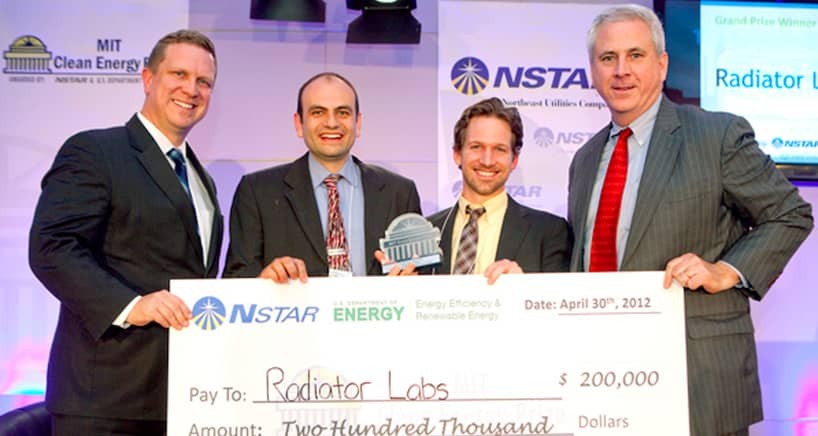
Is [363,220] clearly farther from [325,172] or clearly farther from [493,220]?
[493,220]

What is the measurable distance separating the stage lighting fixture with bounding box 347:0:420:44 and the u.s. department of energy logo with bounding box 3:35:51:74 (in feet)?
6.51

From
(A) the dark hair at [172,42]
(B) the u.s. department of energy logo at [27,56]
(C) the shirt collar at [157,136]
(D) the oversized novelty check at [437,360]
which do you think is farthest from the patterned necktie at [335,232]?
(B) the u.s. department of energy logo at [27,56]

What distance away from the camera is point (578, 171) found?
10.6 ft

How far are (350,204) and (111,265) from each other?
94cm

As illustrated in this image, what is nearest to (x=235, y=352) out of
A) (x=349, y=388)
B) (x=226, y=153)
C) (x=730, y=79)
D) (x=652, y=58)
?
(x=349, y=388)

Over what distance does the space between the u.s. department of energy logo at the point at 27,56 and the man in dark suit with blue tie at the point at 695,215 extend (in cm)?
370

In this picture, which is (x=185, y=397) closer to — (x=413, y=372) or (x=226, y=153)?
(x=413, y=372)

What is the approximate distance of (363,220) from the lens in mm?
3170

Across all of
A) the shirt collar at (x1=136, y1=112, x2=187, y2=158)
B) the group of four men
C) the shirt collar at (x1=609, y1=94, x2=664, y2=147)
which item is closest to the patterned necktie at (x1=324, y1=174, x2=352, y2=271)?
the group of four men

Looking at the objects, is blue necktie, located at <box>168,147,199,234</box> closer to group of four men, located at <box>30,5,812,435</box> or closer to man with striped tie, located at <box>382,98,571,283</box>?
group of four men, located at <box>30,5,812,435</box>

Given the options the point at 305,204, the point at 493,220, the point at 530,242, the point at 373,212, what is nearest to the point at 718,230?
the point at 530,242

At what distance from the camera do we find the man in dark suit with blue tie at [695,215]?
2605 millimetres

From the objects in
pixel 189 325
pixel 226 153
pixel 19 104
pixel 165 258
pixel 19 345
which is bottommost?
pixel 19 345

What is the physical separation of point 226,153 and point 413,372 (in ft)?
9.88
